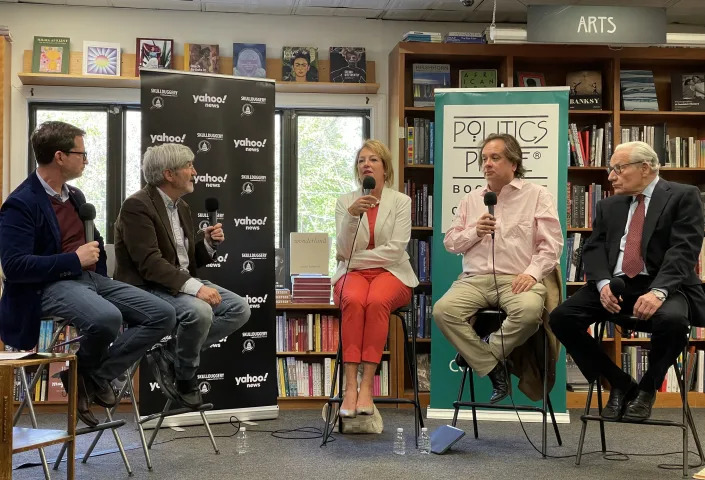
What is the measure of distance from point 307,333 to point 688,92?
3.25 metres

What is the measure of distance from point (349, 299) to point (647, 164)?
1.55m

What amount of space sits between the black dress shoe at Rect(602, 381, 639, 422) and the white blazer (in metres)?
1.17

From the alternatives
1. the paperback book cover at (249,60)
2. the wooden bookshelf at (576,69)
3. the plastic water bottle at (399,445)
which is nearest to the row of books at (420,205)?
the wooden bookshelf at (576,69)

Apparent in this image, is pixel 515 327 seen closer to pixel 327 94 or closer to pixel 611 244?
pixel 611 244

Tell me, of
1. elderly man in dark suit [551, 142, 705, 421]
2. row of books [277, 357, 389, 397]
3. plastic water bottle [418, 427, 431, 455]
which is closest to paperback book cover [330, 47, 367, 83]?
row of books [277, 357, 389, 397]

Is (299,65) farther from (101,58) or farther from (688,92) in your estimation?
(688,92)

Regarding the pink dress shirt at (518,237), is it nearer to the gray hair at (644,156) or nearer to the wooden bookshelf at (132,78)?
the gray hair at (644,156)

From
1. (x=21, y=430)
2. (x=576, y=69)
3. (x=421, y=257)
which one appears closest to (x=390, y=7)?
(x=576, y=69)

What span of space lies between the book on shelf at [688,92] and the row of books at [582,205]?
87 centimetres

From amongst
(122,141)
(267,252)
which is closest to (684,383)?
(267,252)

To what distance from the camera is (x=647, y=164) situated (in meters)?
3.68

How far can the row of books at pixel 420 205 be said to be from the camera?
562 cm

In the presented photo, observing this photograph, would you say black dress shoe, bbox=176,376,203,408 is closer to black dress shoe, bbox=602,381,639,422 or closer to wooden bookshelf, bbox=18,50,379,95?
black dress shoe, bbox=602,381,639,422

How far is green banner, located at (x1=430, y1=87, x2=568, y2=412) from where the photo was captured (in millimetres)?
4754
